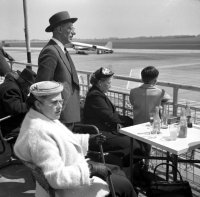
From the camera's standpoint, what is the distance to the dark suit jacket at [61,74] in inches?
124

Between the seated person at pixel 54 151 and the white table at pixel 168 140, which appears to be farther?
the white table at pixel 168 140

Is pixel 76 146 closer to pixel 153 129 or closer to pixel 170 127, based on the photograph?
pixel 153 129

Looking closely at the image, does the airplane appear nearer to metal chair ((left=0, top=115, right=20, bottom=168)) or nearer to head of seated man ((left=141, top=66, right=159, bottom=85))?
metal chair ((left=0, top=115, right=20, bottom=168))

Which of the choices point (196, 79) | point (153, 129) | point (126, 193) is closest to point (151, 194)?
point (126, 193)

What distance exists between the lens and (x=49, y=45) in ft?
10.7

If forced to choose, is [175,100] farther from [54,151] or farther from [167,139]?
[54,151]

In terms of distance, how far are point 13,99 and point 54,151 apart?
183cm

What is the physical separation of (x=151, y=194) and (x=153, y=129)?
2.15ft

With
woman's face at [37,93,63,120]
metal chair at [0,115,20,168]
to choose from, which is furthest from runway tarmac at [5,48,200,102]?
woman's face at [37,93,63,120]

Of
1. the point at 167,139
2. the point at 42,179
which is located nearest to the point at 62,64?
the point at 167,139

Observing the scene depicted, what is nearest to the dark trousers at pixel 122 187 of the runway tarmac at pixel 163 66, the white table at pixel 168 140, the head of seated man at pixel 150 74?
the white table at pixel 168 140

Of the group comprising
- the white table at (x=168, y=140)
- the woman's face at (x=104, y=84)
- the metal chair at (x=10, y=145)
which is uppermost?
the woman's face at (x=104, y=84)

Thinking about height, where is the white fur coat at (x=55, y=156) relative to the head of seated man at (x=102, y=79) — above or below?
below

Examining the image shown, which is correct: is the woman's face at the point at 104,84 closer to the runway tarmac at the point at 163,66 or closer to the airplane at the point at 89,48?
the runway tarmac at the point at 163,66
